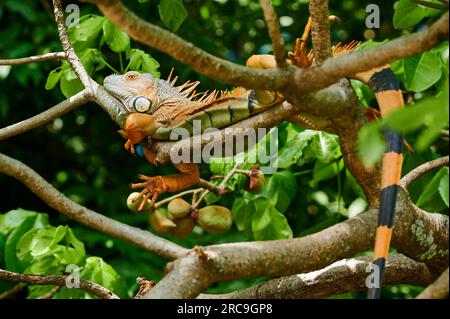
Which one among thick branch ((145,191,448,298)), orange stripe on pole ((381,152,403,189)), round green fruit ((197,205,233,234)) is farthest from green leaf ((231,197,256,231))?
orange stripe on pole ((381,152,403,189))

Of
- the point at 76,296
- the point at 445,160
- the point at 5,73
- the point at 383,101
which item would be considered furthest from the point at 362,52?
the point at 5,73

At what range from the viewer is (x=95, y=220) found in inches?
116

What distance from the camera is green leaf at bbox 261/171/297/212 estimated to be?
193 inches

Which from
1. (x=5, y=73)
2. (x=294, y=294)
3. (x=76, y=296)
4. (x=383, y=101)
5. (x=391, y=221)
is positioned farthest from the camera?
(x=5, y=73)

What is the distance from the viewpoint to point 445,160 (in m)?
3.48

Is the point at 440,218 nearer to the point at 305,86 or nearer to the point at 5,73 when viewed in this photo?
the point at 305,86

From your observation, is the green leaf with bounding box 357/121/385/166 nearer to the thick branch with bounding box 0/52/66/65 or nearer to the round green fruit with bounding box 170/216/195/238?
the round green fruit with bounding box 170/216/195/238

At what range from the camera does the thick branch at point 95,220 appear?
284cm

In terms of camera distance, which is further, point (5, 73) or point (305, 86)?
point (5, 73)

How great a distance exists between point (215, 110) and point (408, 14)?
139cm

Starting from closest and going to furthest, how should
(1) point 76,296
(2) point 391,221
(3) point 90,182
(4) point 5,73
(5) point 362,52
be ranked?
(5) point 362,52 → (2) point 391,221 → (1) point 76,296 → (4) point 5,73 → (3) point 90,182

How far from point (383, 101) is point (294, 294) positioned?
1140 millimetres

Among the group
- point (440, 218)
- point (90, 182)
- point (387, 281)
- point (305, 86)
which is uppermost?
point (305, 86)

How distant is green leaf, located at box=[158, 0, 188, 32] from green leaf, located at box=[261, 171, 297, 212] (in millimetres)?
1382
